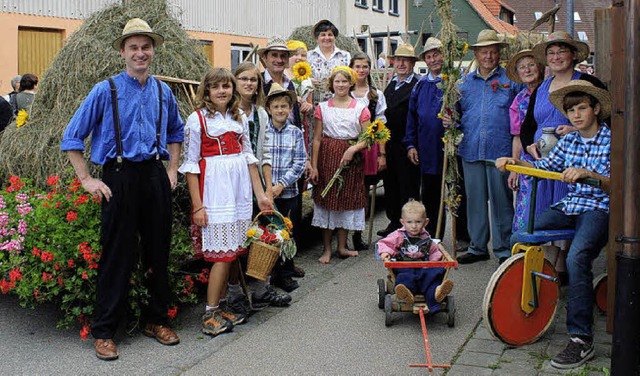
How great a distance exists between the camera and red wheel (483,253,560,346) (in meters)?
5.15

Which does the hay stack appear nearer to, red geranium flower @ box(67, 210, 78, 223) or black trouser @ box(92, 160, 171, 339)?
red geranium flower @ box(67, 210, 78, 223)

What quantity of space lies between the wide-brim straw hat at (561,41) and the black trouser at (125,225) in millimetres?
3136

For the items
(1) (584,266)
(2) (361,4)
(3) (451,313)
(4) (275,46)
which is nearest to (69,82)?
(4) (275,46)

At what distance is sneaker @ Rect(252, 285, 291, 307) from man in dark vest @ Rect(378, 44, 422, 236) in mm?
2535

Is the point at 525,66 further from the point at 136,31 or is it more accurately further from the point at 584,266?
the point at 136,31

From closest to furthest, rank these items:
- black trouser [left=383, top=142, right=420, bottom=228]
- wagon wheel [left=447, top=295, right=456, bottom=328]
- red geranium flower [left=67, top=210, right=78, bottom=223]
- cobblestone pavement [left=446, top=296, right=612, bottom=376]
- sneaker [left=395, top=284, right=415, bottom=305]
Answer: cobblestone pavement [left=446, top=296, right=612, bottom=376] < red geranium flower [left=67, top=210, right=78, bottom=223] < sneaker [left=395, top=284, right=415, bottom=305] < wagon wheel [left=447, top=295, right=456, bottom=328] < black trouser [left=383, top=142, right=420, bottom=228]

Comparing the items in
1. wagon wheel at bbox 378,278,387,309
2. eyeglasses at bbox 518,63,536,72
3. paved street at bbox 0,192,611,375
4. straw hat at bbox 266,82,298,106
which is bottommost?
paved street at bbox 0,192,611,375

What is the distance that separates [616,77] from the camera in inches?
197

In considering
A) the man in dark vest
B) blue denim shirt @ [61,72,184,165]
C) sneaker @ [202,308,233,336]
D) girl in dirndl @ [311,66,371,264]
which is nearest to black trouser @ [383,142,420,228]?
the man in dark vest

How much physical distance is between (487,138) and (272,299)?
2.56 metres

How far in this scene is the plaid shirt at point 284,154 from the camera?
23.2 ft

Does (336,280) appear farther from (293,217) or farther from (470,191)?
(470,191)

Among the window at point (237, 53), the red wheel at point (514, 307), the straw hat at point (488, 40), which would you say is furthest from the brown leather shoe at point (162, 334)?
the window at point (237, 53)

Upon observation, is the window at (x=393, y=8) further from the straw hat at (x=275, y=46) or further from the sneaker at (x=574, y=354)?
the sneaker at (x=574, y=354)
